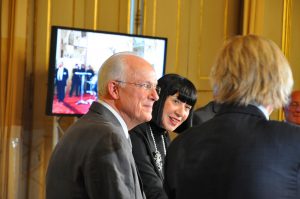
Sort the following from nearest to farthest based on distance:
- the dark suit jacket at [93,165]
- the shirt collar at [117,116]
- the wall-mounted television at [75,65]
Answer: the dark suit jacket at [93,165], the shirt collar at [117,116], the wall-mounted television at [75,65]

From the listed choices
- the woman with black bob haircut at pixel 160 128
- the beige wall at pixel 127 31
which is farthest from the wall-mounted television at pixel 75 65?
the woman with black bob haircut at pixel 160 128

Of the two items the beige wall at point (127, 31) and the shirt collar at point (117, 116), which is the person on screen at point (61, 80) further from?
the shirt collar at point (117, 116)

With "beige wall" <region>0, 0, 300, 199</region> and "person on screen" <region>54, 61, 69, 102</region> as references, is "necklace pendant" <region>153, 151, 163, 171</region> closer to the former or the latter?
"person on screen" <region>54, 61, 69, 102</region>

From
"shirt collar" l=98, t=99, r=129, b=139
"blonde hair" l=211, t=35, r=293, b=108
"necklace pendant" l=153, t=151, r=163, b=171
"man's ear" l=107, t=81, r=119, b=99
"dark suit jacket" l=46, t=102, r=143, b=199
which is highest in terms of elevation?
"blonde hair" l=211, t=35, r=293, b=108

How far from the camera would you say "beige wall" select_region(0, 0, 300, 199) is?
4.05 meters

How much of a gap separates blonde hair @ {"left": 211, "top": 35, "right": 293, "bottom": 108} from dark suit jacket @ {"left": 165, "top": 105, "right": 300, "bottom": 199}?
0.12 ft

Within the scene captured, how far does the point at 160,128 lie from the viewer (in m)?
2.73

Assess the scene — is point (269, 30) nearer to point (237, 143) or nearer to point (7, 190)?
point (7, 190)

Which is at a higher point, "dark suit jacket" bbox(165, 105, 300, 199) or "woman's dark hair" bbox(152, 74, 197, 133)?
"woman's dark hair" bbox(152, 74, 197, 133)

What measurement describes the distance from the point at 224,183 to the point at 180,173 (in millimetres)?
143

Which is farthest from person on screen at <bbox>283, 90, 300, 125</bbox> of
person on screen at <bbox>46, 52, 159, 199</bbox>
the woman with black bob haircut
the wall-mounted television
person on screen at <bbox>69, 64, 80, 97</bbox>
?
person on screen at <bbox>46, 52, 159, 199</bbox>

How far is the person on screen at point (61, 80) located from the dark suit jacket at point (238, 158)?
243 centimetres

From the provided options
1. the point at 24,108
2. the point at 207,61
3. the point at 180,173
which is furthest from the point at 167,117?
the point at 207,61

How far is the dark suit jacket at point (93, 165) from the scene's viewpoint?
5.48 feet
